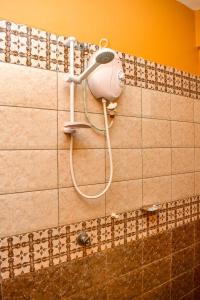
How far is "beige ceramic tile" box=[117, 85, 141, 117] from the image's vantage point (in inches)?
57.9

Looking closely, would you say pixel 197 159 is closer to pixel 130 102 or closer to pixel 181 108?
pixel 181 108

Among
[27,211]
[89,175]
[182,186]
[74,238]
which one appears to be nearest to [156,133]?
[182,186]

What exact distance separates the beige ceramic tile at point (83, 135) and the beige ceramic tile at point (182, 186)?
707 mm

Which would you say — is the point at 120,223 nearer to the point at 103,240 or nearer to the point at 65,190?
the point at 103,240

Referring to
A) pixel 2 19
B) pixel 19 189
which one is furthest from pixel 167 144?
pixel 2 19

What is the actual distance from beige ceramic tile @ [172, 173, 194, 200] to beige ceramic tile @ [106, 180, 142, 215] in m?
0.35

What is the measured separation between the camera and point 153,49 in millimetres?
1705

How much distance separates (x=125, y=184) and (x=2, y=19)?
1.05 m

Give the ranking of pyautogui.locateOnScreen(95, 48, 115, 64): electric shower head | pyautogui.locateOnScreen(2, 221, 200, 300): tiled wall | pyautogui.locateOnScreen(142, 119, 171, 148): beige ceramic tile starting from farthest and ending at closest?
1. pyautogui.locateOnScreen(142, 119, 171, 148): beige ceramic tile
2. pyautogui.locateOnScreen(2, 221, 200, 300): tiled wall
3. pyautogui.locateOnScreen(95, 48, 115, 64): electric shower head

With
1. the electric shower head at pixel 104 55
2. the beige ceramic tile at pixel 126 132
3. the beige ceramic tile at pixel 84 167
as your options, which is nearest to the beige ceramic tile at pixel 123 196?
the beige ceramic tile at pixel 84 167

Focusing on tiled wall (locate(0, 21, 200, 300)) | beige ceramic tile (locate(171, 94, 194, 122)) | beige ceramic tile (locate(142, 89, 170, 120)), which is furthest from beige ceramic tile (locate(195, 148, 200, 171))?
beige ceramic tile (locate(142, 89, 170, 120))

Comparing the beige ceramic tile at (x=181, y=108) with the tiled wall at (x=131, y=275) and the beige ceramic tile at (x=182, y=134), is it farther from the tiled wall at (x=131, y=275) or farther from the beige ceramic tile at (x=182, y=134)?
the tiled wall at (x=131, y=275)

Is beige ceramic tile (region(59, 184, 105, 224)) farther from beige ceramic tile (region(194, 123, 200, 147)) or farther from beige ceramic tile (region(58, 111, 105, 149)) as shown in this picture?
beige ceramic tile (region(194, 123, 200, 147))

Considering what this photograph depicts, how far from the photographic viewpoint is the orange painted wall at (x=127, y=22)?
1.18m
